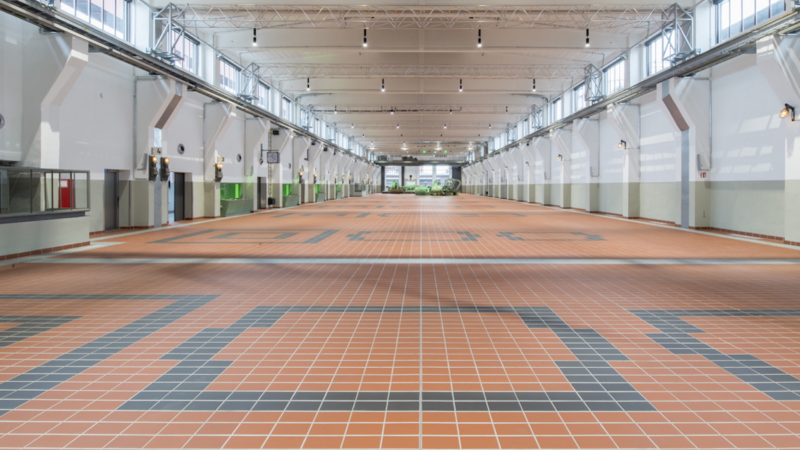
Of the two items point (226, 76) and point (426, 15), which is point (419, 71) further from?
point (226, 76)

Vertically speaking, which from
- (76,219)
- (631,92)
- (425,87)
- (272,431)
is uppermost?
(425,87)

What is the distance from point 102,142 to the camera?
13.8m

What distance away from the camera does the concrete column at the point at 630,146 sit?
1967cm

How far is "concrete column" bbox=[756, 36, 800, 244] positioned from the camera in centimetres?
1077

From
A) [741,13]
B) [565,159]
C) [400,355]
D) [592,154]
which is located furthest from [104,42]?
[565,159]

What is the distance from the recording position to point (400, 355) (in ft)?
13.7

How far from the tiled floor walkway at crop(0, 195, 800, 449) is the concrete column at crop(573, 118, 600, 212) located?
15.5 metres

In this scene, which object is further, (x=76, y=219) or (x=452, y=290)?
(x=76, y=219)

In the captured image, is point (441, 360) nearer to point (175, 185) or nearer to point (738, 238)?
point (738, 238)

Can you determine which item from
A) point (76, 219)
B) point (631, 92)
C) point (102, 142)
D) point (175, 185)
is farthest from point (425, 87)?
point (76, 219)

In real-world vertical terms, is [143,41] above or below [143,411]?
above

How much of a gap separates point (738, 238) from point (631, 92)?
23.4 feet

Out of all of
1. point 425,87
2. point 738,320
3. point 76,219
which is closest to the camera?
point 738,320

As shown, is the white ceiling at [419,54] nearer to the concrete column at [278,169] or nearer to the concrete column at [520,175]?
the concrete column at [278,169]
